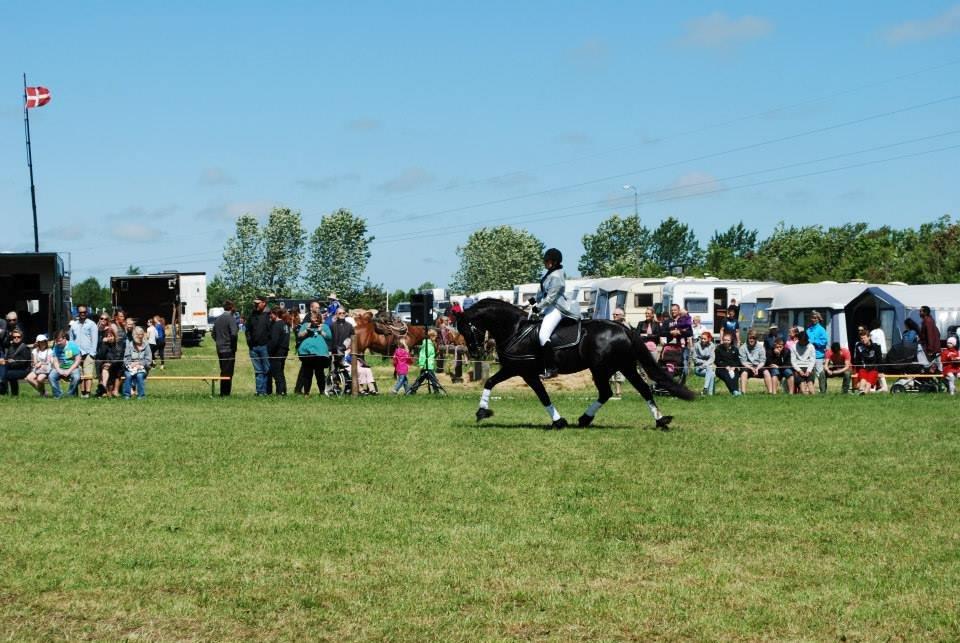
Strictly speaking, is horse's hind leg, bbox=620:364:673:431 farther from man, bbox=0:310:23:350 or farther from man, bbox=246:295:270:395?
man, bbox=0:310:23:350

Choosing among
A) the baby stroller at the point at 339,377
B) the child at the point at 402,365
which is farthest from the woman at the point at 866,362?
the baby stroller at the point at 339,377

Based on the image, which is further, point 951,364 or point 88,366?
point 88,366

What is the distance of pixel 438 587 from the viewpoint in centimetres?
758

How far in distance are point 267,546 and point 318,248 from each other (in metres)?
118

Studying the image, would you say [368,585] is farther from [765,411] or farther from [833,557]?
[765,411]

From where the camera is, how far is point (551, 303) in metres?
16.8

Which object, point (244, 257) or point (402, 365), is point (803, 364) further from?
point (244, 257)

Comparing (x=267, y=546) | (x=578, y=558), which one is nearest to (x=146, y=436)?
(x=267, y=546)

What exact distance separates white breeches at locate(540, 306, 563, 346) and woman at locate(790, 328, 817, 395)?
11.2 m

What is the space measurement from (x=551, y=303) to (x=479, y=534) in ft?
26.0

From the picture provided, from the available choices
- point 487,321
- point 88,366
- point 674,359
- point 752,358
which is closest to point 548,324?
point 487,321

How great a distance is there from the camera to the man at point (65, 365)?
25.7 m

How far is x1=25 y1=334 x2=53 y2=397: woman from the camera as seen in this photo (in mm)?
25703

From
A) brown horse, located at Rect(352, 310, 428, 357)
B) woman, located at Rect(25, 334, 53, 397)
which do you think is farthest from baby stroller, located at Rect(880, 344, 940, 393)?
woman, located at Rect(25, 334, 53, 397)
